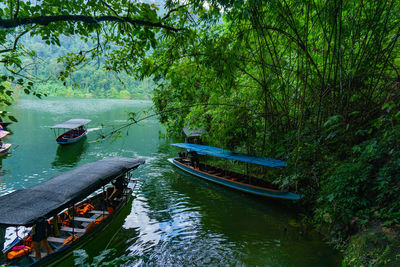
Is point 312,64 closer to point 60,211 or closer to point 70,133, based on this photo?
point 60,211

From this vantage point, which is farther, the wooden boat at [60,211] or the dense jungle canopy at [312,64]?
the wooden boat at [60,211]

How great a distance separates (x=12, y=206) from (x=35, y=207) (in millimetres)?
449

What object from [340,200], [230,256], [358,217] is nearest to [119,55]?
[230,256]

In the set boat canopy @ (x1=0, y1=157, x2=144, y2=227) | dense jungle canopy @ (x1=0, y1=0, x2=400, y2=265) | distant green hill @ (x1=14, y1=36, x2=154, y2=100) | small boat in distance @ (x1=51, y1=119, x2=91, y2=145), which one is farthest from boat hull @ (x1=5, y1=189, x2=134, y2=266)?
distant green hill @ (x1=14, y1=36, x2=154, y2=100)

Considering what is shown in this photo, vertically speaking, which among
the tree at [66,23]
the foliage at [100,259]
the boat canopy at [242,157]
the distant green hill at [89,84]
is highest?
the distant green hill at [89,84]

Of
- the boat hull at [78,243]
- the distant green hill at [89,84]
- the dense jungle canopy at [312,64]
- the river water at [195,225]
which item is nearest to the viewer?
the dense jungle canopy at [312,64]

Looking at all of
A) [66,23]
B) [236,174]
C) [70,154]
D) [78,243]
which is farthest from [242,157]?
[70,154]

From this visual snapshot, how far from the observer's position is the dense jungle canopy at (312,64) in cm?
406

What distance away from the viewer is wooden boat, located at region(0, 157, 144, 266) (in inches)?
210

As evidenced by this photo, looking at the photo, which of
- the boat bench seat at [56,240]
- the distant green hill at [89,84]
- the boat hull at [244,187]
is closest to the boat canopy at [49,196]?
the boat bench seat at [56,240]

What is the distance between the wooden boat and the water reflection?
8.57 metres

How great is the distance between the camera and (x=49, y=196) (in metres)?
5.95

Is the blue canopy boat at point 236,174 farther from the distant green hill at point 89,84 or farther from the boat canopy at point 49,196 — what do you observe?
the distant green hill at point 89,84

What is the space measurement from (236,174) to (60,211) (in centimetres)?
851
